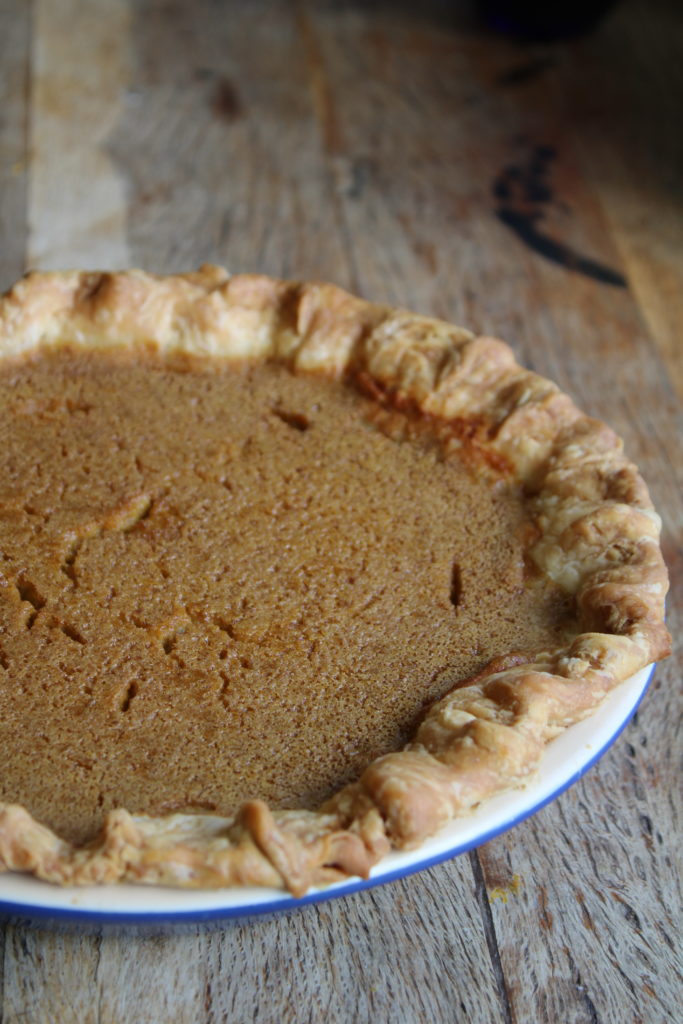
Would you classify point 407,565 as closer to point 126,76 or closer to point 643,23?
point 126,76

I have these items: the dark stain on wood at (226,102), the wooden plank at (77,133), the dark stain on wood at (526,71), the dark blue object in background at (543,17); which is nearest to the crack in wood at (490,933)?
the wooden plank at (77,133)

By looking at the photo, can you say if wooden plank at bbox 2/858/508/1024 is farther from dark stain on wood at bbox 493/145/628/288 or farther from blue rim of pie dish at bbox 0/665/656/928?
dark stain on wood at bbox 493/145/628/288

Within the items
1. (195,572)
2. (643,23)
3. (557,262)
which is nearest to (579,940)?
(195,572)

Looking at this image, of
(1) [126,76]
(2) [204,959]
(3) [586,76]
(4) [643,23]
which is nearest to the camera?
(2) [204,959]

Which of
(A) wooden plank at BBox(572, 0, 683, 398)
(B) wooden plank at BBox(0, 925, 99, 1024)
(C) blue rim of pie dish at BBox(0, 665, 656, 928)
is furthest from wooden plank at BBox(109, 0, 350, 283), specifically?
(C) blue rim of pie dish at BBox(0, 665, 656, 928)

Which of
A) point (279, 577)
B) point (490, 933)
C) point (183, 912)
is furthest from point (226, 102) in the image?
point (183, 912)

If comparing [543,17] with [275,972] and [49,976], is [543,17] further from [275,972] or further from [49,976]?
[49,976]
